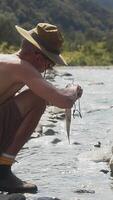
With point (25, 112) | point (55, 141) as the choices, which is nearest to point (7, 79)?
point (25, 112)

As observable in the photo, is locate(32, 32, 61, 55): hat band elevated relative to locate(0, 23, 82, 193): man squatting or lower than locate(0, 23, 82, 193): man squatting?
elevated

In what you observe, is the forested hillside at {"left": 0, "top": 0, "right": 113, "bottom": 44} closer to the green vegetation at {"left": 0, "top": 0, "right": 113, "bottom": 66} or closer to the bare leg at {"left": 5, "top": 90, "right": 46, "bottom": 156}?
the green vegetation at {"left": 0, "top": 0, "right": 113, "bottom": 66}

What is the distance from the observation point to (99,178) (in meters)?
5.25

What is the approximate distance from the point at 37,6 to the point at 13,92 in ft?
446

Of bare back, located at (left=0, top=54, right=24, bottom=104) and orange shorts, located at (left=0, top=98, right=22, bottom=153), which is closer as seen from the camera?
bare back, located at (left=0, top=54, right=24, bottom=104)

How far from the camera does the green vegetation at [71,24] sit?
65.9m

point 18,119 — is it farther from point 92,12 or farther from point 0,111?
point 92,12

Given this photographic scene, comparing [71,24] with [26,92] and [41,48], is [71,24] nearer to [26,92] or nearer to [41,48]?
[26,92]

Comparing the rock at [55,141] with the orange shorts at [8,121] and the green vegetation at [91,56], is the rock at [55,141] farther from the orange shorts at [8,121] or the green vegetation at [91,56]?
the green vegetation at [91,56]

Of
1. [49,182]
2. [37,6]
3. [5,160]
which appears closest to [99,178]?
[49,182]

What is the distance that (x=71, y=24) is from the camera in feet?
479

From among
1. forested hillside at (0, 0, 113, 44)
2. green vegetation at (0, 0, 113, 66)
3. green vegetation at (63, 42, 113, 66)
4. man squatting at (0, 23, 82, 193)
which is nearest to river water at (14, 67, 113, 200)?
man squatting at (0, 23, 82, 193)

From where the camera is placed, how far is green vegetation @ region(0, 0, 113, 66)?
6594 cm

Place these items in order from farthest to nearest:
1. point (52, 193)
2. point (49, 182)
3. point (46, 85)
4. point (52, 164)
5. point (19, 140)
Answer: point (52, 164) < point (49, 182) < point (52, 193) < point (19, 140) < point (46, 85)
